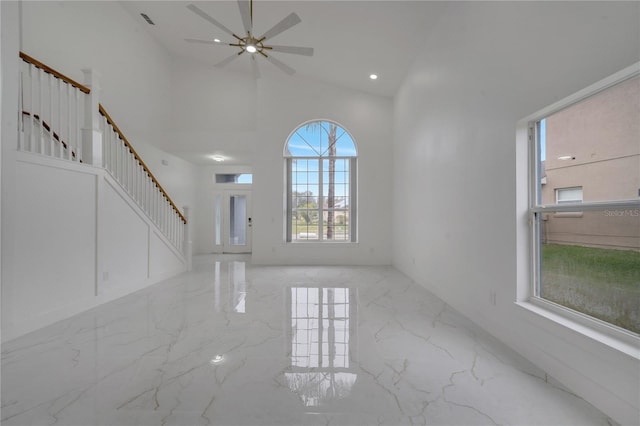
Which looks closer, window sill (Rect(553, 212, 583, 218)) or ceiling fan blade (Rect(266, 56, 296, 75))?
window sill (Rect(553, 212, 583, 218))

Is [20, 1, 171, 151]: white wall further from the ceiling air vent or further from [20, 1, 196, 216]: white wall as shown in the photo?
the ceiling air vent

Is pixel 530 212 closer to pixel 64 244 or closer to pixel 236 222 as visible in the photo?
pixel 64 244

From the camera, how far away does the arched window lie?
242 inches

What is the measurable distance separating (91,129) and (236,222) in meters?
4.89

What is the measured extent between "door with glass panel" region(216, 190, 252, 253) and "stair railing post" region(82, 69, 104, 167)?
457cm

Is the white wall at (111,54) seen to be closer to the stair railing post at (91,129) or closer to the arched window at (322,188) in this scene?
the stair railing post at (91,129)

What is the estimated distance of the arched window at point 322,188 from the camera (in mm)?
6137

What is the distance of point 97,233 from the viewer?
3176 mm

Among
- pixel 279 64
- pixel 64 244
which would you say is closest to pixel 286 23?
pixel 279 64

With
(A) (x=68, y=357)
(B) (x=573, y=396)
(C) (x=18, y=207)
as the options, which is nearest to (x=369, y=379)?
(B) (x=573, y=396)

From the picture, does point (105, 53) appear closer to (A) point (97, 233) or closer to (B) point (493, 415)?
(A) point (97, 233)

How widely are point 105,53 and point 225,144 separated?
247 cm

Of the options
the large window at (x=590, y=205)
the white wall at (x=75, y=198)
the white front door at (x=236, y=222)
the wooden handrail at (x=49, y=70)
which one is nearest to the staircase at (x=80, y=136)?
the wooden handrail at (x=49, y=70)

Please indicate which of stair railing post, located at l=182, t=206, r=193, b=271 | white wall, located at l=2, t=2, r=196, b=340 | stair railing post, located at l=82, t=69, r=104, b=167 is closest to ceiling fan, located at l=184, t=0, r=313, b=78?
stair railing post, located at l=82, t=69, r=104, b=167
